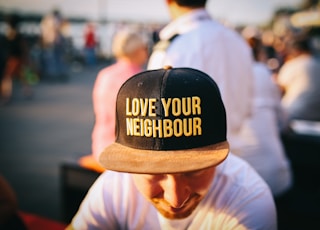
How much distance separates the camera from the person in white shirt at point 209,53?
77.6 inches

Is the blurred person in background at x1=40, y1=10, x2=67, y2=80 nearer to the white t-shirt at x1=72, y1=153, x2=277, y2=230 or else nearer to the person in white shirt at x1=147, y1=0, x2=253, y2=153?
the person in white shirt at x1=147, y1=0, x2=253, y2=153

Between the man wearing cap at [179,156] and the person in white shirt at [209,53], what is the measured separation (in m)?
0.87

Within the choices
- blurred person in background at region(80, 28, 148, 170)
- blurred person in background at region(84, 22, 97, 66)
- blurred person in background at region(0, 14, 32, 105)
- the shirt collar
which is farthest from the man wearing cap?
blurred person in background at region(84, 22, 97, 66)

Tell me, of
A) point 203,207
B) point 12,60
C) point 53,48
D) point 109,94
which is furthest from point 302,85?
point 53,48

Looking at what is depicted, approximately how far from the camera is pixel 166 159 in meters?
0.99

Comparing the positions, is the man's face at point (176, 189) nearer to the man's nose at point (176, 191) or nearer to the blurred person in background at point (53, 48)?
the man's nose at point (176, 191)

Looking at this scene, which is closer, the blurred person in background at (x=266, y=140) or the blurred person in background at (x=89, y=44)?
the blurred person in background at (x=266, y=140)

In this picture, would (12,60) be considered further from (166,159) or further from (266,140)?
(166,159)

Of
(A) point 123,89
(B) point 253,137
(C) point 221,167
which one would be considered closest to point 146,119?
(A) point 123,89

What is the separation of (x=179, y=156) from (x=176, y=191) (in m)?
0.13

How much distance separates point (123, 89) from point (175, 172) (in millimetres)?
321

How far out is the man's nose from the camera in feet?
3.41

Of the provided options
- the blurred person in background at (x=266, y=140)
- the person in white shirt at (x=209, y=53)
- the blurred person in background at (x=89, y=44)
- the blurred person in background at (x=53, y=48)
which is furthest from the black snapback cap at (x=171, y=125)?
the blurred person in background at (x=89, y=44)

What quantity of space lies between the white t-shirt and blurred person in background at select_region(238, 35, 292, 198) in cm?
103
